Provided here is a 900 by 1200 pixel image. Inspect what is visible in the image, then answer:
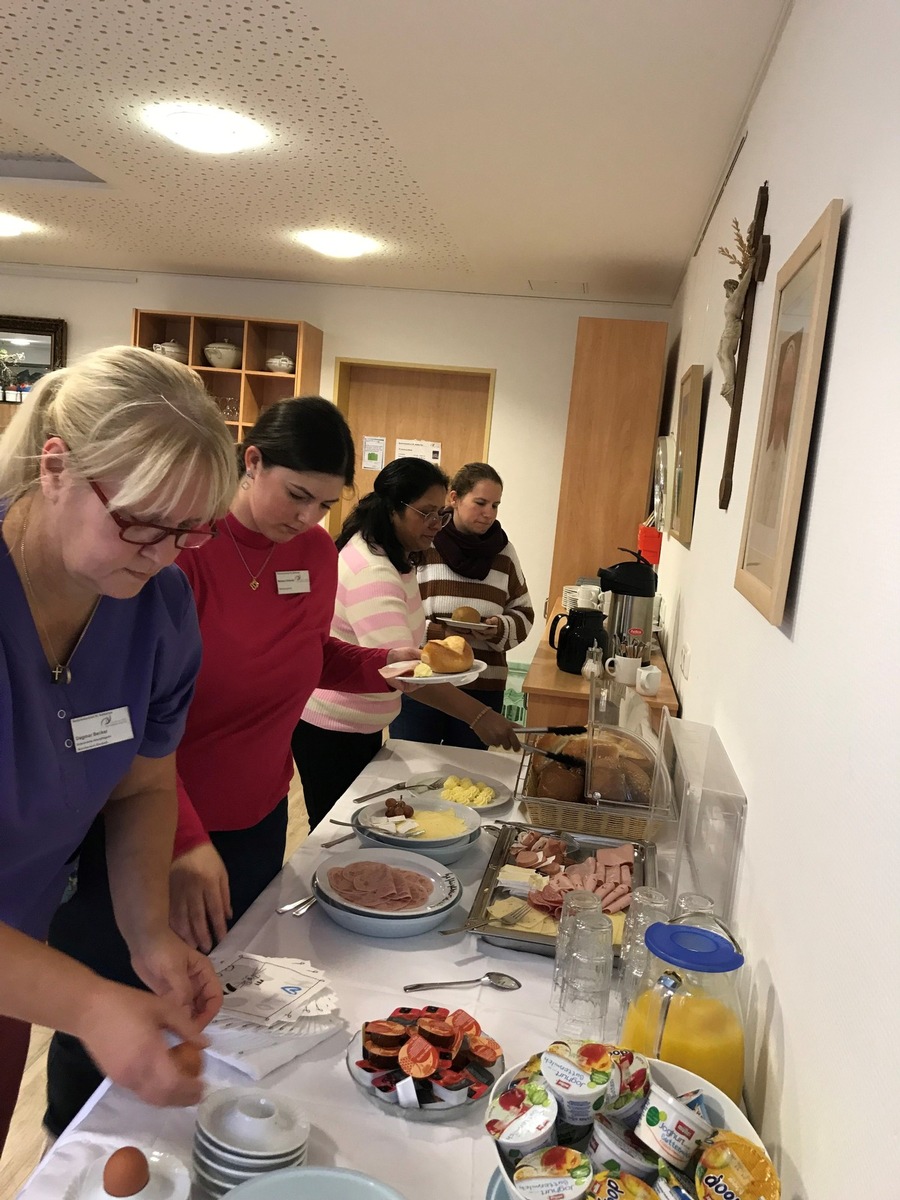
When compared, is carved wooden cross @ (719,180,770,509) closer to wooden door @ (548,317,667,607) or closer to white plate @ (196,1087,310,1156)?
white plate @ (196,1087,310,1156)

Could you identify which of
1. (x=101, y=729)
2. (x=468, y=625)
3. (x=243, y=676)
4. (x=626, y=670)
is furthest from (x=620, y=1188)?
(x=468, y=625)

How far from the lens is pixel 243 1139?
0.81 m

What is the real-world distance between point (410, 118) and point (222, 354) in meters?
2.97

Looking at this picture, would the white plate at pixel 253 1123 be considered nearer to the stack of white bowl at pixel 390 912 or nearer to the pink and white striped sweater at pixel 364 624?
the stack of white bowl at pixel 390 912

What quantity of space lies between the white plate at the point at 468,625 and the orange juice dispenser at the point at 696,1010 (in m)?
2.03

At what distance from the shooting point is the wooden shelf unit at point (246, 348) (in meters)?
5.29

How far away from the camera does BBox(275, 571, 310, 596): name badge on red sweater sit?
1665mm

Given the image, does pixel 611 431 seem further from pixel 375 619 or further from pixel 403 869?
pixel 403 869

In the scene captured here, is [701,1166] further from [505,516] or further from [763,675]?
[505,516]

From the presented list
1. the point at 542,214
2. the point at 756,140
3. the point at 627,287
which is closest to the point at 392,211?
the point at 542,214

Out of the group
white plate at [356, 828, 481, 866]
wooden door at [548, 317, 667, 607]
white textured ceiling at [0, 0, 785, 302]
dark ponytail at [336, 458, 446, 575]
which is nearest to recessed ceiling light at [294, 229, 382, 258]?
white textured ceiling at [0, 0, 785, 302]

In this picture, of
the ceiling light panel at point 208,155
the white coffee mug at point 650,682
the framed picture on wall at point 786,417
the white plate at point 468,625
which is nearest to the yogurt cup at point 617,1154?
the framed picture on wall at point 786,417

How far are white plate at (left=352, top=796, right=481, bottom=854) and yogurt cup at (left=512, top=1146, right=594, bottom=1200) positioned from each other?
0.80 meters

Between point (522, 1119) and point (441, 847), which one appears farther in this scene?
point (441, 847)
